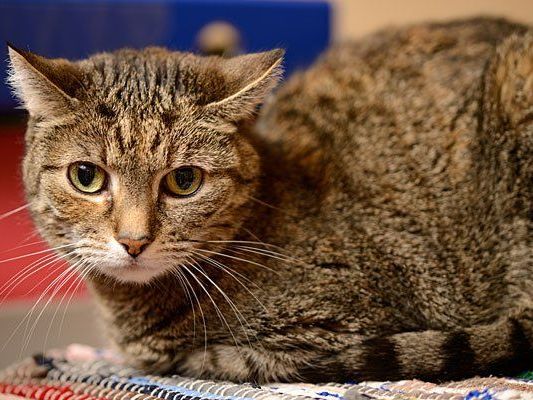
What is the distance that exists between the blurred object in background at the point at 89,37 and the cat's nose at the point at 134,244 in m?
0.82

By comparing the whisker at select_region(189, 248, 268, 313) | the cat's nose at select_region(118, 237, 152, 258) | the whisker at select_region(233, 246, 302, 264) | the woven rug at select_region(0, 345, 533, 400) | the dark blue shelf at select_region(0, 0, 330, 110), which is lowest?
the woven rug at select_region(0, 345, 533, 400)

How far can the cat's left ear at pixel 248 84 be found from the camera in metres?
1.49

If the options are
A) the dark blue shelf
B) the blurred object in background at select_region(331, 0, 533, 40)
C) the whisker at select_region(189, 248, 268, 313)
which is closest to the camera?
the whisker at select_region(189, 248, 268, 313)

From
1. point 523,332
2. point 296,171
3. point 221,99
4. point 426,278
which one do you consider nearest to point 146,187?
point 221,99

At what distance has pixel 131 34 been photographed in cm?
265

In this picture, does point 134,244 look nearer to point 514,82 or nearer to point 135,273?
point 135,273

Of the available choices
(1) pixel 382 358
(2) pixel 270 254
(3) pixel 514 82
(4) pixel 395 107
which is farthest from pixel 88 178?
(3) pixel 514 82

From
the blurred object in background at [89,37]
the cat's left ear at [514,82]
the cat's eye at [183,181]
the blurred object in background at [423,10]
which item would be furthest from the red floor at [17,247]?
the blurred object in background at [423,10]

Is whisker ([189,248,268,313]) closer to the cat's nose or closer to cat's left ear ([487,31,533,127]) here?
the cat's nose

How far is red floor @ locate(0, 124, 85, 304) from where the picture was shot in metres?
1.61

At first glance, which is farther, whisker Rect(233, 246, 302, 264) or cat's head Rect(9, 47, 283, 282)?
whisker Rect(233, 246, 302, 264)

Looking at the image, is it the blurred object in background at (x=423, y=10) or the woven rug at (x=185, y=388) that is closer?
the woven rug at (x=185, y=388)

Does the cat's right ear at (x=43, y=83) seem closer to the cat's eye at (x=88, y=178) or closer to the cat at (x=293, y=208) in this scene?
the cat at (x=293, y=208)

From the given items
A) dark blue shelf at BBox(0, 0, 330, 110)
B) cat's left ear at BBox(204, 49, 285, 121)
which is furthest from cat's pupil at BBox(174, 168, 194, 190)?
dark blue shelf at BBox(0, 0, 330, 110)
